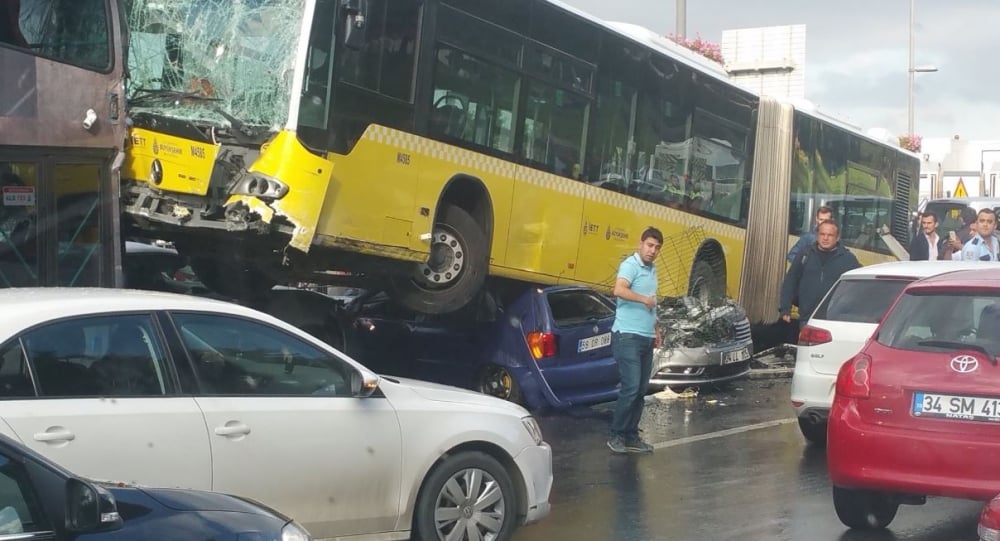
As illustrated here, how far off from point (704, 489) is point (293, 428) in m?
4.01

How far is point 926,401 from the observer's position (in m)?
6.54

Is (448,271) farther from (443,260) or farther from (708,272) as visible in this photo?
(708,272)

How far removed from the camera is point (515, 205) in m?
11.9

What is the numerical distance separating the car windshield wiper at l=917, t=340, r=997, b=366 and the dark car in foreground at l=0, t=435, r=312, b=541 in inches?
162

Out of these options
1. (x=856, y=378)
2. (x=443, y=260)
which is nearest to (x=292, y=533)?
(x=856, y=378)

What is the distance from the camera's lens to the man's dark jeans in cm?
972

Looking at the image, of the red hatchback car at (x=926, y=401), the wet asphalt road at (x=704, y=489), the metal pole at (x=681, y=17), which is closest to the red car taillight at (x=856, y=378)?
the red hatchback car at (x=926, y=401)

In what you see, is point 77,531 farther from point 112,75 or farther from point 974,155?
point 974,155

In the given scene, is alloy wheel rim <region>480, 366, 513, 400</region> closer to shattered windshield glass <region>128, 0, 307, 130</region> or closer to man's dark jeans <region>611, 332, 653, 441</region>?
man's dark jeans <region>611, 332, 653, 441</region>

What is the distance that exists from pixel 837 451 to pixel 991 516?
2.12 meters

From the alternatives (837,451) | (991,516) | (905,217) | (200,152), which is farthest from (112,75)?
(905,217)

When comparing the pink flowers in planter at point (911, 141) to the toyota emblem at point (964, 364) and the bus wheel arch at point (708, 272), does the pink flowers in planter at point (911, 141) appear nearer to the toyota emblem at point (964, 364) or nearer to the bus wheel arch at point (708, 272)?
the bus wheel arch at point (708, 272)

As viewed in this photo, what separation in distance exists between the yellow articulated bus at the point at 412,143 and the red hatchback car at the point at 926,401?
4.49 meters

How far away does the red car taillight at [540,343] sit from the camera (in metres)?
11.5
